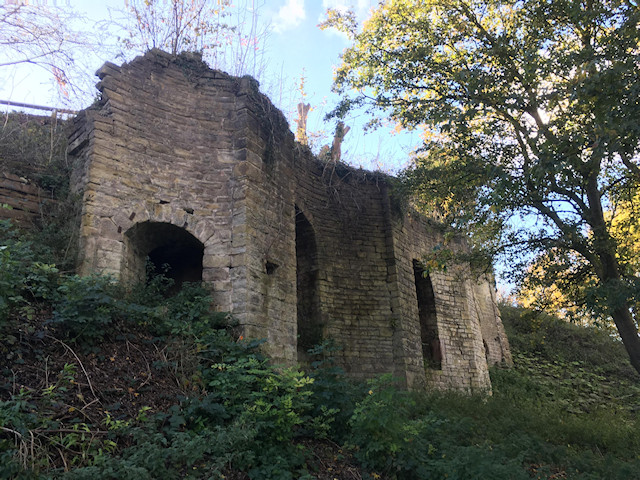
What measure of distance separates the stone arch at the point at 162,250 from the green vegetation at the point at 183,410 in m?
0.64

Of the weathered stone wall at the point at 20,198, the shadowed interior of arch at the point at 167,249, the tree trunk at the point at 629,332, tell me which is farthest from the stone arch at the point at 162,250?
the tree trunk at the point at 629,332

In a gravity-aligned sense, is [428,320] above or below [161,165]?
below

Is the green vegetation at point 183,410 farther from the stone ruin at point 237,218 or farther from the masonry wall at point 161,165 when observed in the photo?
the stone ruin at point 237,218

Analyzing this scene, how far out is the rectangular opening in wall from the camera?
11.7 meters

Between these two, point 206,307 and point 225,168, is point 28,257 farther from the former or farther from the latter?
point 225,168

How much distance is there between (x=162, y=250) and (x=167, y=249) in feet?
A: 0.29

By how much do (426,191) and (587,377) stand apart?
10247 millimetres

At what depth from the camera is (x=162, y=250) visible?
8180 millimetres

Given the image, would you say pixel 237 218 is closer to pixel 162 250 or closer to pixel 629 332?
pixel 162 250

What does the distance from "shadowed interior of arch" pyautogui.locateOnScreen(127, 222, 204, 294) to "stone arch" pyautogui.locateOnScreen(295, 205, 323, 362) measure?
7.85 ft

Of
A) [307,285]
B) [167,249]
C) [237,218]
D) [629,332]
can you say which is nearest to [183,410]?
[237,218]

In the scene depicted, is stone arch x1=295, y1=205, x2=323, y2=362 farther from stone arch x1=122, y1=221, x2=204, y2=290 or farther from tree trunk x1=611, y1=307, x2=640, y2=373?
tree trunk x1=611, y1=307, x2=640, y2=373

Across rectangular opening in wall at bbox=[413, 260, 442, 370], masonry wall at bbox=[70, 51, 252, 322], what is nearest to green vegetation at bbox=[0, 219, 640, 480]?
masonry wall at bbox=[70, 51, 252, 322]

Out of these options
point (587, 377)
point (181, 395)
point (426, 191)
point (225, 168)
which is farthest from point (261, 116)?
point (587, 377)
